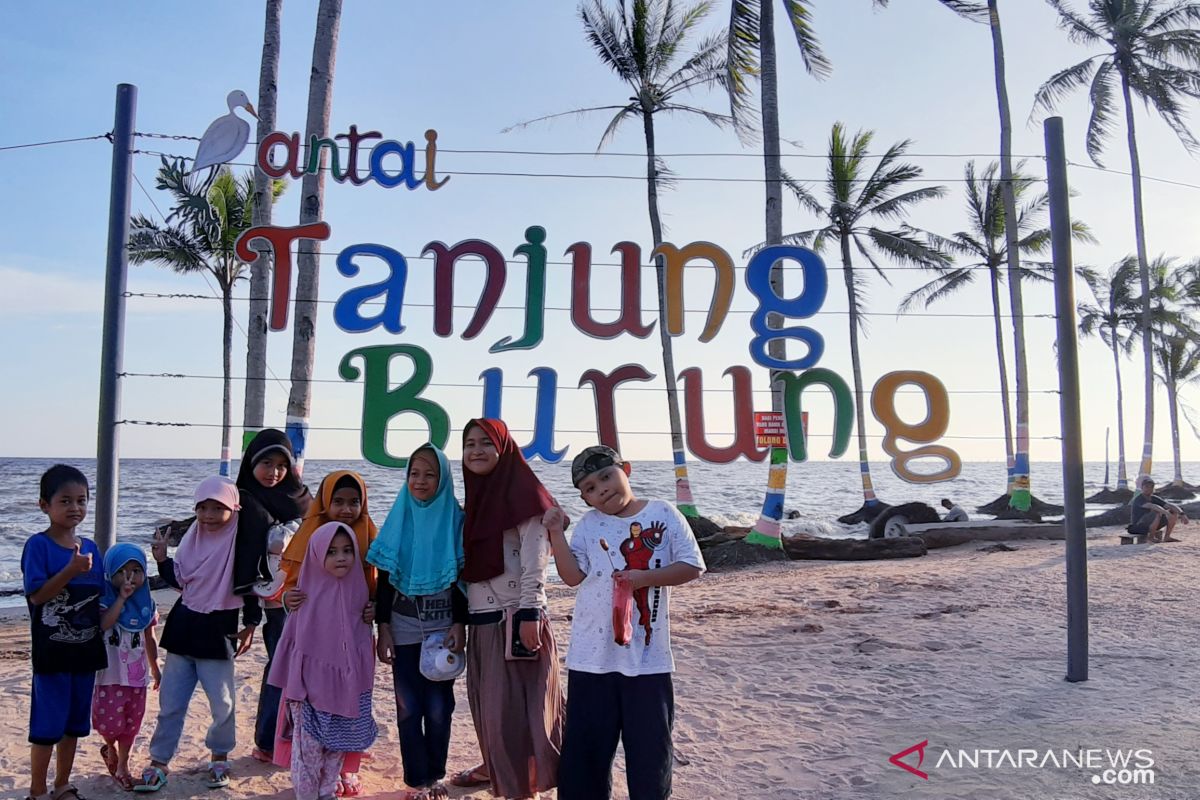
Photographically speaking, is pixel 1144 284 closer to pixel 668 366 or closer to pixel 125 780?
pixel 668 366

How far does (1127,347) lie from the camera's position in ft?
102

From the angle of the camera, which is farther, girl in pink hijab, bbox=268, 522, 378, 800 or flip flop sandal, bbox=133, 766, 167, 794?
flip flop sandal, bbox=133, 766, 167, 794

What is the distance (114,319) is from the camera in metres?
5.01

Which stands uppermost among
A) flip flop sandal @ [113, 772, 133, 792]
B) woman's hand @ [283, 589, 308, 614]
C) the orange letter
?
the orange letter

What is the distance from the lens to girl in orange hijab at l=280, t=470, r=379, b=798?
3.49m

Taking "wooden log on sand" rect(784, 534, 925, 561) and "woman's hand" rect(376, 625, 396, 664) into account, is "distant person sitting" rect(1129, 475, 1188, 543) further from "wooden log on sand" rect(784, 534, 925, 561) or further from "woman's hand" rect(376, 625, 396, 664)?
"woman's hand" rect(376, 625, 396, 664)

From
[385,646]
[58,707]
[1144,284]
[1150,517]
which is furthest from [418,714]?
[1144,284]

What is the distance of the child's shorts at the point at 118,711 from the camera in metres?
3.50

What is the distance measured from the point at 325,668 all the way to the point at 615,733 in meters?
1.13

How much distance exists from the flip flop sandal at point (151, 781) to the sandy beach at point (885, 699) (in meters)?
0.06

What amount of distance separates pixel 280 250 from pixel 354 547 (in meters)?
2.96

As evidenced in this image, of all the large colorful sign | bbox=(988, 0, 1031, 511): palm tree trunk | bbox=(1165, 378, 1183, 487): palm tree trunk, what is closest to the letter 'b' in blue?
the large colorful sign

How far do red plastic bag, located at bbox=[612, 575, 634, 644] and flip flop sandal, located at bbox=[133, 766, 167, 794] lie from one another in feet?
6.73

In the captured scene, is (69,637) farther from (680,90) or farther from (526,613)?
(680,90)
